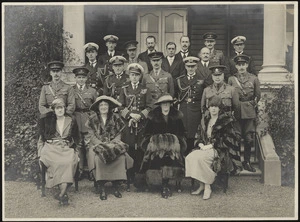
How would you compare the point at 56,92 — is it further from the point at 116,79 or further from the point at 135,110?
the point at 135,110

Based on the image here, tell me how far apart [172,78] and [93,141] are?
1372mm

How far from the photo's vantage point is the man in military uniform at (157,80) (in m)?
6.27

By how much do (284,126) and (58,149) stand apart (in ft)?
9.49

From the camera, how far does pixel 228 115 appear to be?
19.6 ft

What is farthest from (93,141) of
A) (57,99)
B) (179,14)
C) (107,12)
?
(179,14)

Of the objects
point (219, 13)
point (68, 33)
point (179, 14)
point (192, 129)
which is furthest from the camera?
point (179, 14)

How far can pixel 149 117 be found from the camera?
591 centimetres

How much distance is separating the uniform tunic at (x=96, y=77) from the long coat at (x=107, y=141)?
0.65 meters

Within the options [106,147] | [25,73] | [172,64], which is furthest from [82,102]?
[172,64]

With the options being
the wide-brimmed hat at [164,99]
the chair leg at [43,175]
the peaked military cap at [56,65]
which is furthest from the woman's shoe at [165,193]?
the peaked military cap at [56,65]

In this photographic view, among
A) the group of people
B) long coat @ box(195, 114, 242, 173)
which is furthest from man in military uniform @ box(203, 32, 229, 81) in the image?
long coat @ box(195, 114, 242, 173)

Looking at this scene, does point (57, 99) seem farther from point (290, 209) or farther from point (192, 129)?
point (290, 209)

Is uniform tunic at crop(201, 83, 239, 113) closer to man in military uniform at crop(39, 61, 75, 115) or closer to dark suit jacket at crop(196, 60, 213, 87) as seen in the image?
dark suit jacket at crop(196, 60, 213, 87)

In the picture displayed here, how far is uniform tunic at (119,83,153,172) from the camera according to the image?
601 cm
